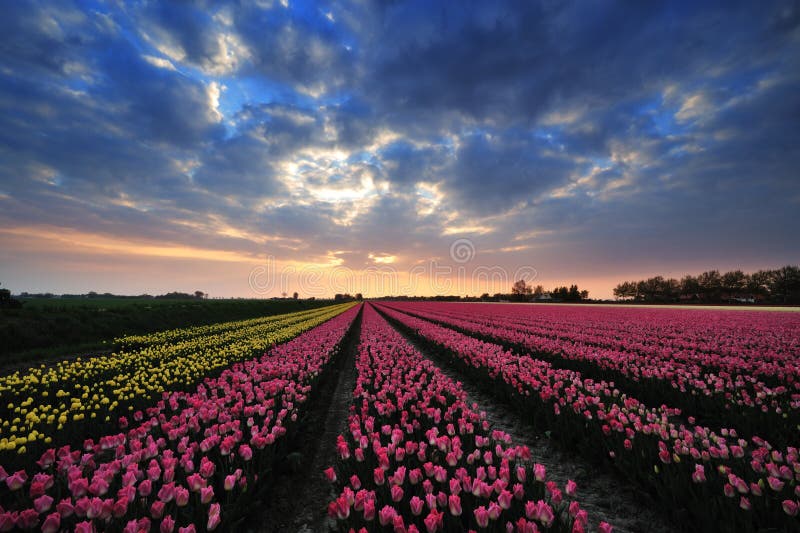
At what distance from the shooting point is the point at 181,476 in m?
3.40

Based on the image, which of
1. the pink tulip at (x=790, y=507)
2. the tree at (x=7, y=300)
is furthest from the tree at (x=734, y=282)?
the tree at (x=7, y=300)

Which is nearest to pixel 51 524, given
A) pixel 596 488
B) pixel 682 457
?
pixel 596 488

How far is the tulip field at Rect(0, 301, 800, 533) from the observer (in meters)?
2.63

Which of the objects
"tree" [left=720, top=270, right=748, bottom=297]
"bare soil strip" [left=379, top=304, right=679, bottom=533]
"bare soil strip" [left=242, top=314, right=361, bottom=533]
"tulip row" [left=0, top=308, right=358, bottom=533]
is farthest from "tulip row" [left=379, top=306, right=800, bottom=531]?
"tree" [left=720, top=270, right=748, bottom=297]

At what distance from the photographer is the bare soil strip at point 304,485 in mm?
3812

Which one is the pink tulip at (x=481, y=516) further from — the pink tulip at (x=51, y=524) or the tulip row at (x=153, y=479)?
the pink tulip at (x=51, y=524)

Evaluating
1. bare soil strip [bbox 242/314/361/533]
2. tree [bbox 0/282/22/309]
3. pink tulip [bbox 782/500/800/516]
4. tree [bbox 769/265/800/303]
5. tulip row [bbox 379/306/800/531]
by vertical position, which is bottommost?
bare soil strip [bbox 242/314/361/533]

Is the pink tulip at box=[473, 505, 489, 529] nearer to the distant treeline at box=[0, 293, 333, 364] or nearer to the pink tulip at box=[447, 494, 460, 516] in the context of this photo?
the pink tulip at box=[447, 494, 460, 516]

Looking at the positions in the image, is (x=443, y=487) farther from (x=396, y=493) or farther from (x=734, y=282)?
(x=734, y=282)

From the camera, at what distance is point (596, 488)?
4.32 metres

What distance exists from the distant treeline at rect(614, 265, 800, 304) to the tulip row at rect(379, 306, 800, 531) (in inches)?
3433

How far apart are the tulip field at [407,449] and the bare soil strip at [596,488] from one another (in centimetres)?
8

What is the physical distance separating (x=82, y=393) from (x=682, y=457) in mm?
9337

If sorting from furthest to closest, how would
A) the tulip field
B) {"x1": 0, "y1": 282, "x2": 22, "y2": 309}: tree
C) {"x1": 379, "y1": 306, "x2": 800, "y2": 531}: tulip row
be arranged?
{"x1": 0, "y1": 282, "x2": 22, "y2": 309}: tree, {"x1": 379, "y1": 306, "x2": 800, "y2": 531}: tulip row, the tulip field
